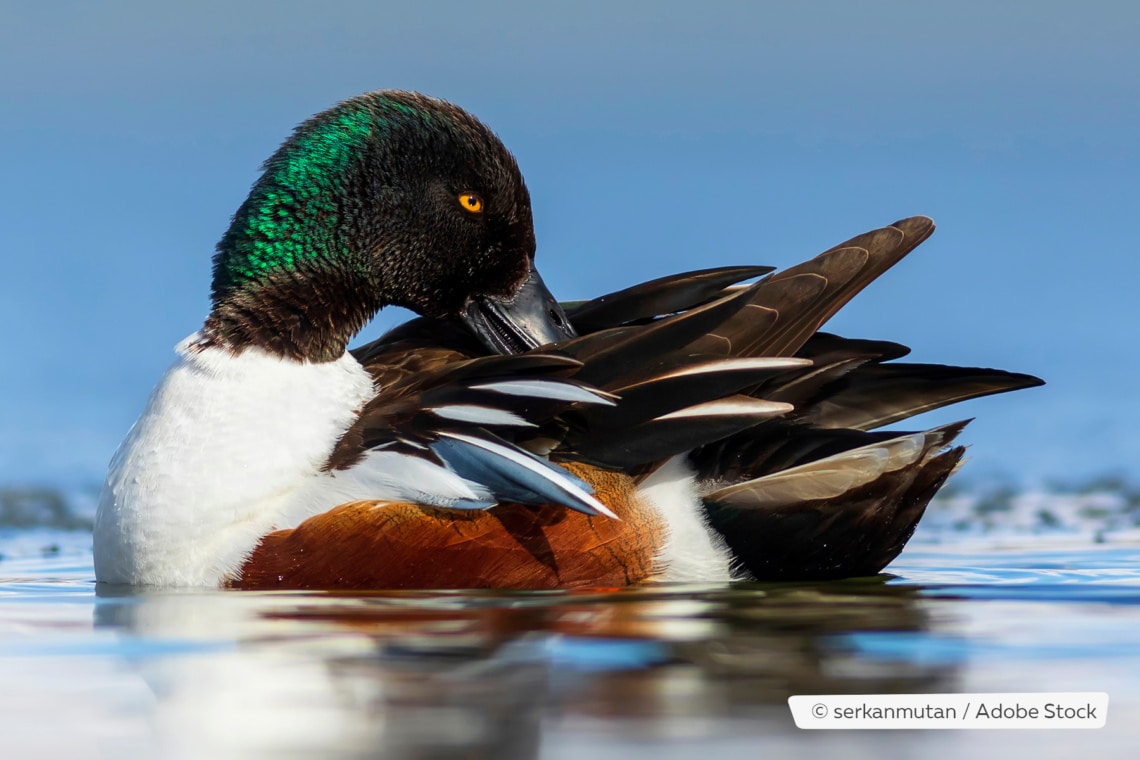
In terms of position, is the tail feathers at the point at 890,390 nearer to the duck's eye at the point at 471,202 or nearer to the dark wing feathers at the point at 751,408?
the dark wing feathers at the point at 751,408

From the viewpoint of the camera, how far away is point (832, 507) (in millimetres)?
4734

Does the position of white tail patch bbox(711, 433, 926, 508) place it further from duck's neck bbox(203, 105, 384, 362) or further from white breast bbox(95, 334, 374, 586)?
duck's neck bbox(203, 105, 384, 362)

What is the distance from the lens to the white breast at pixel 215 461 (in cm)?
455

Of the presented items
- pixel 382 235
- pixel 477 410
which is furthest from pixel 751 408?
pixel 382 235

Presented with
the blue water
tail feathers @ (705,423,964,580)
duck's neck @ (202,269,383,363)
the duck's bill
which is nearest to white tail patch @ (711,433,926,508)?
tail feathers @ (705,423,964,580)

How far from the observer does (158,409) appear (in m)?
4.93

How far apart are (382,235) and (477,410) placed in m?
1.17

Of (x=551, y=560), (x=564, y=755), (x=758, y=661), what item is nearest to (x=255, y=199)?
(x=551, y=560)

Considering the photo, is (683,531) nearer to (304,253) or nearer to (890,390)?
(890,390)

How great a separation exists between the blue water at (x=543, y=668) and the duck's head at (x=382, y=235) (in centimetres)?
121

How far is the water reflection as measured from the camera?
2.68m

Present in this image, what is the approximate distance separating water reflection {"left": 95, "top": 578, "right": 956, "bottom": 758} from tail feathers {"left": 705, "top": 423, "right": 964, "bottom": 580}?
1.03 feet

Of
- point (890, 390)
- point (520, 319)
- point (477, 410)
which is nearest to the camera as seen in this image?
point (477, 410)

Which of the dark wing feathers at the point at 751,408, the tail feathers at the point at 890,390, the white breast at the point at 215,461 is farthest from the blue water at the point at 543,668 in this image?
the tail feathers at the point at 890,390
